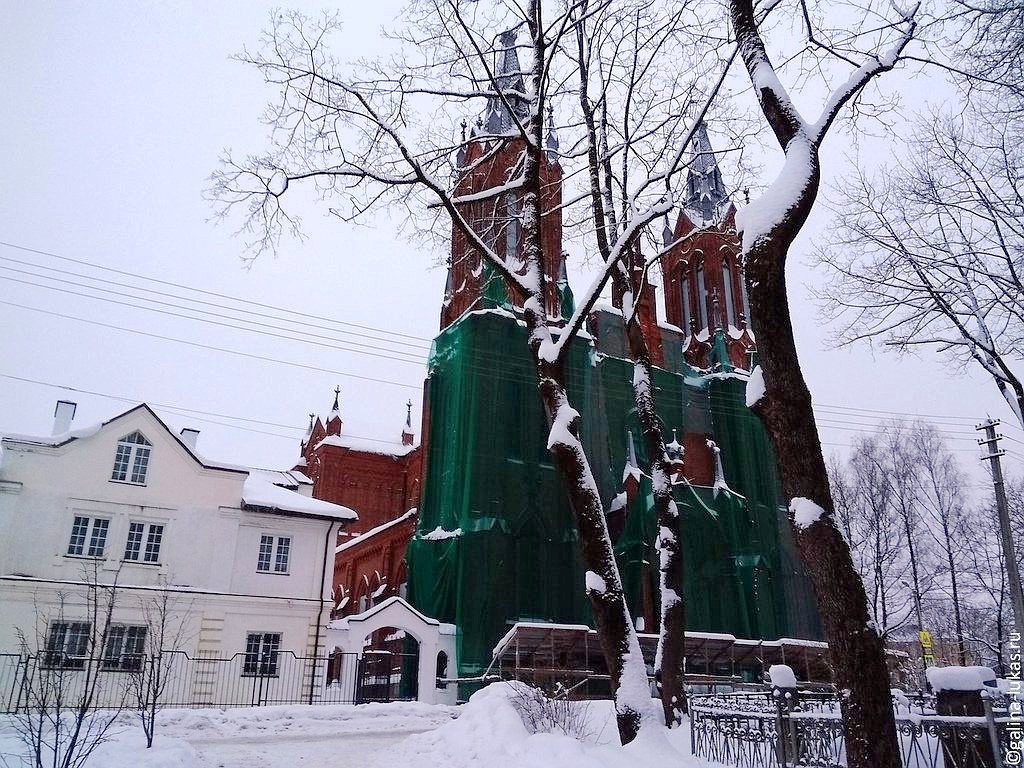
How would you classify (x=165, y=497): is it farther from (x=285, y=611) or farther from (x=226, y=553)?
(x=285, y=611)

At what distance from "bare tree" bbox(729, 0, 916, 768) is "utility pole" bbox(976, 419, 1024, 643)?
33.8 ft

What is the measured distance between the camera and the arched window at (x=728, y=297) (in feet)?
138

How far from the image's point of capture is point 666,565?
11.0 m

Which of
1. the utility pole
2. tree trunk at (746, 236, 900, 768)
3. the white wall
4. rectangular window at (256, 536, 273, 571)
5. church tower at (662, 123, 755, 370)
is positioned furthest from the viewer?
church tower at (662, 123, 755, 370)

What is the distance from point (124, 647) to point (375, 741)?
11.8 metres

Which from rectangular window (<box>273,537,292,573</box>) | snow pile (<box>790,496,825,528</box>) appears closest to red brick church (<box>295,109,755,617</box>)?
rectangular window (<box>273,537,292,573</box>)

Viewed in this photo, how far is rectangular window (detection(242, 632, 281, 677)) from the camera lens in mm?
21562

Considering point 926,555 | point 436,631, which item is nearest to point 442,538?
point 436,631

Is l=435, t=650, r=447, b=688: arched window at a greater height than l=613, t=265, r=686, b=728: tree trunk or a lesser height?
lesser

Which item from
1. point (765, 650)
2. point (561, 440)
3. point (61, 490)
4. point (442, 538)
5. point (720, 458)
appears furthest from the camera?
point (720, 458)

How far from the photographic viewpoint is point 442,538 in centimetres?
2611

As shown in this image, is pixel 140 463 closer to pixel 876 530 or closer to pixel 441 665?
pixel 441 665

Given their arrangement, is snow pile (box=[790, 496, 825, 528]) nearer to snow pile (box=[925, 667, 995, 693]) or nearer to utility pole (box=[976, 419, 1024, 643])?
snow pile (box=[925, 667, 995, 693])

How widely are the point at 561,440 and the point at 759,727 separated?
404cm
